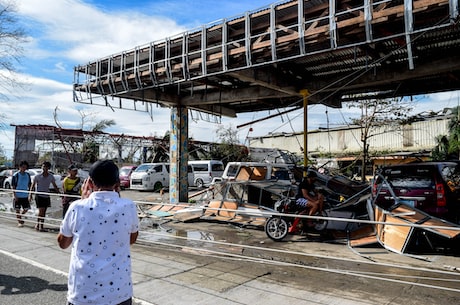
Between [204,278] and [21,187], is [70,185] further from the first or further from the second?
[204,278]

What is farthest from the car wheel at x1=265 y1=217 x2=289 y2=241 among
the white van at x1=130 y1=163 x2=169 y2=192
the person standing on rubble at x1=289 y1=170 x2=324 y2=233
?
the white van at x1=130 y1=163 x2=169 y2=192

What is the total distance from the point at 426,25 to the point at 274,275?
6.26 m

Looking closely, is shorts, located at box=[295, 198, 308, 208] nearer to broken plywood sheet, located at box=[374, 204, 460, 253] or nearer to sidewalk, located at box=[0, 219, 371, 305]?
broken plywood sheet, located at box=[374, 204, 460, 253]

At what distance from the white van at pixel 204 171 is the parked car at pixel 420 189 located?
1626 centimetres

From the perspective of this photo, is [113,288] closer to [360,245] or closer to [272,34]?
[360,245]

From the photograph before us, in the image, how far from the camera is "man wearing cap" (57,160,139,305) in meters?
2.29

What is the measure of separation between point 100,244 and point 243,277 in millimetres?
3317

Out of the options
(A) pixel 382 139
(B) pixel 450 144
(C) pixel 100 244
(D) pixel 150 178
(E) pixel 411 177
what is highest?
(A) pixel 382 139

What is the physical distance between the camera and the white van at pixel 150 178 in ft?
72.9

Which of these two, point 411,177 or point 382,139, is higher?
point 382,139

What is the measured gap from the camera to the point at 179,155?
51.7 ft

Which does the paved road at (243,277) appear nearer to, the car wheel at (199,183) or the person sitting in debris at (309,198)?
the person sitting in debris at (309,198)

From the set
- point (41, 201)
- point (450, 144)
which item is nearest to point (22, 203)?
point (41, 201)

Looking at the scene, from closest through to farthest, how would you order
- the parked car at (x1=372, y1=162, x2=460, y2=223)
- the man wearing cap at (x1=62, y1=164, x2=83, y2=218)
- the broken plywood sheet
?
the broken plywood sheet
the parked car at (x1=372, y1=162, x2=460, y2=223)
the man wearing cap at (x1=62, y1=164, x2=83, y2=218)
